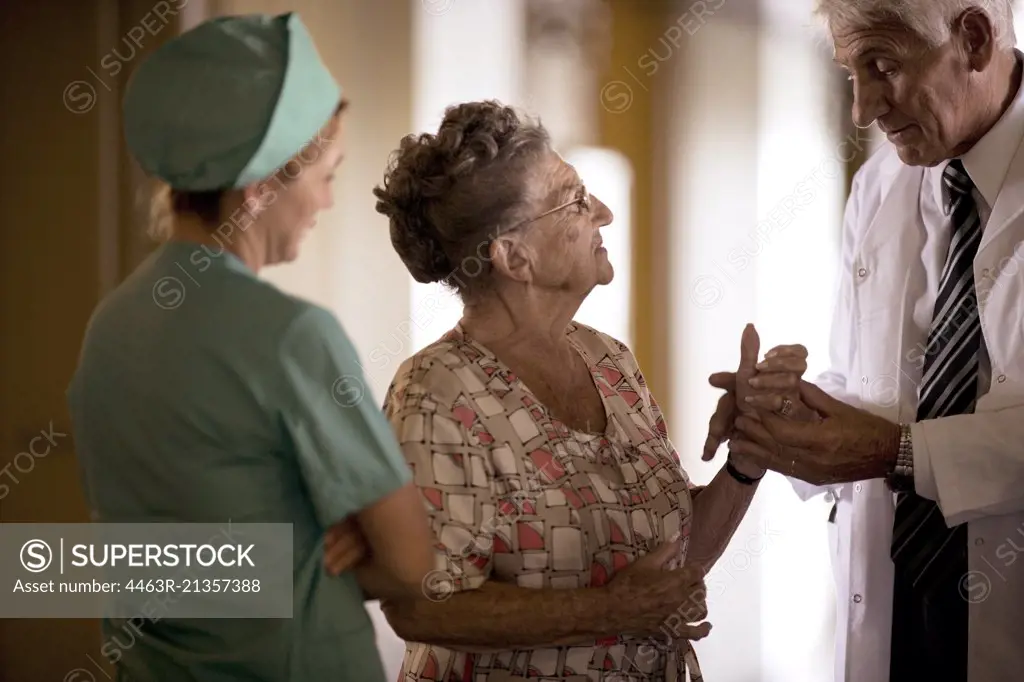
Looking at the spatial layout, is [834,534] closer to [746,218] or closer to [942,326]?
[942,326]

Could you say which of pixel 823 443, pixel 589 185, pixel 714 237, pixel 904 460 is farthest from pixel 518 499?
pixel 714 237

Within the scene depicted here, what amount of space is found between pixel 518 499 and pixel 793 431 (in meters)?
0.52

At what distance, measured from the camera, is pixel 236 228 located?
1.21m

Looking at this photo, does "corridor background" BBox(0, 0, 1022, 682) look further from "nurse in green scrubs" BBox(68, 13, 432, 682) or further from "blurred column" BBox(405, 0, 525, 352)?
"nurse in green scrubs" BBox(68, 13, 432, 682)

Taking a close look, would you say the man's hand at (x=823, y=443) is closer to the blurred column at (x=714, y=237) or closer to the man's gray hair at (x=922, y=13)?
the man's gray hair at (x=922, y=13)

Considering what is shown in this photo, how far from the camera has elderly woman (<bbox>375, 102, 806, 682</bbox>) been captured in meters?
A: 1.39

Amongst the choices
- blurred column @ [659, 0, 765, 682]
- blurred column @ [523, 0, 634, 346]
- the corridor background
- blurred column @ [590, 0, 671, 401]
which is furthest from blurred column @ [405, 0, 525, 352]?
blurred column @ [659, 0, 765, 682]

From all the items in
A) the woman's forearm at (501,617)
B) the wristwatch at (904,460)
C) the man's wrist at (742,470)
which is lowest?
the woman's forearm at (501,617)

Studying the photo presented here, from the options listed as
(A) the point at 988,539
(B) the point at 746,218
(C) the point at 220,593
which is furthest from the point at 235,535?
(B) the point at 746,218

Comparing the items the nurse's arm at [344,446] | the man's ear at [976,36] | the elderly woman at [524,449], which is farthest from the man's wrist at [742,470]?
the man's ear at [976,36]

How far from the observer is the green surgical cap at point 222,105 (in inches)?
45.9

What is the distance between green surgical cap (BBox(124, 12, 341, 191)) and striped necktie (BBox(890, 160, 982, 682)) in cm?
114

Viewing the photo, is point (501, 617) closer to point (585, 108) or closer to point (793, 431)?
point (793, 431)

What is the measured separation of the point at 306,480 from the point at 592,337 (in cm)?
63
